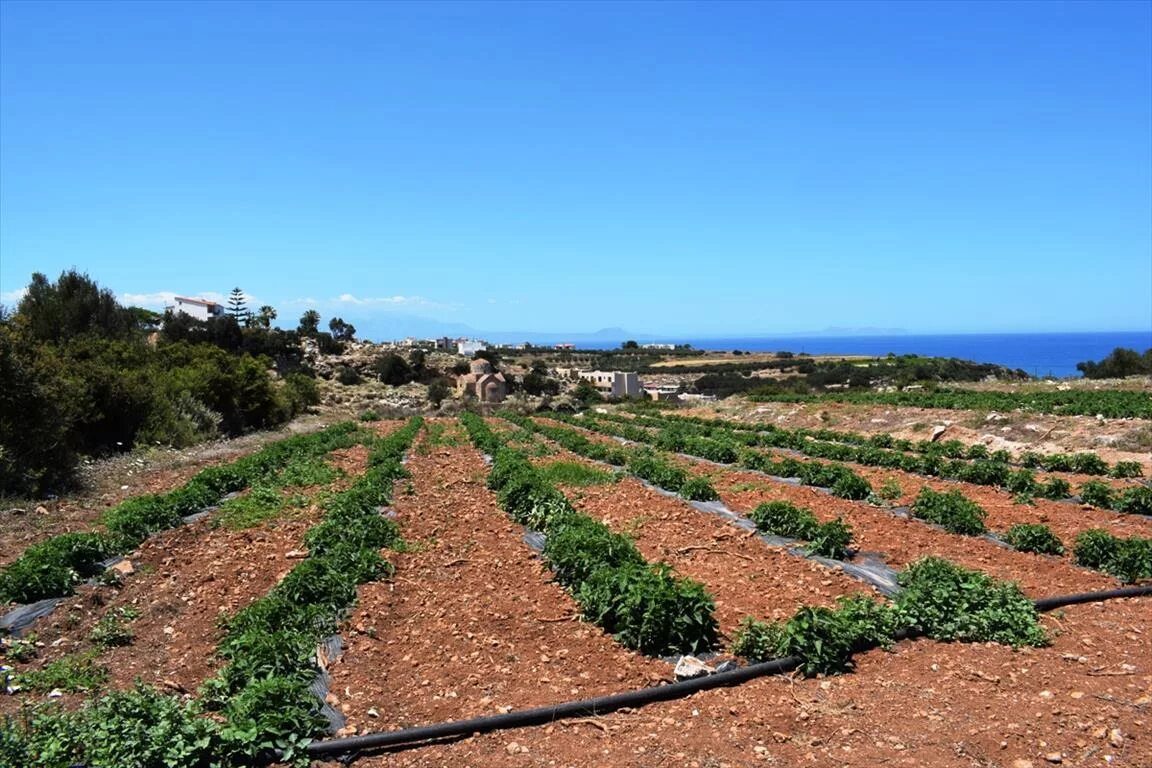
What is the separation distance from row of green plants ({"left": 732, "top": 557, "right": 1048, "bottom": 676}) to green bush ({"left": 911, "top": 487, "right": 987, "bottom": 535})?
121 inches

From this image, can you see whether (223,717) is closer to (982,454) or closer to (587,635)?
(587,635)

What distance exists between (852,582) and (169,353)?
1237 inches

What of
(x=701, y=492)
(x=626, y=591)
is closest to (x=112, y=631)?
(x=626, y=591)

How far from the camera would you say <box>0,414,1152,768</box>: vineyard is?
184 inches

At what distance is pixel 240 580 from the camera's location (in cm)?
843

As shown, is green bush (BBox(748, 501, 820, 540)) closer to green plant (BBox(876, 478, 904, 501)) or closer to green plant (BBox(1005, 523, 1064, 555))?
green plant (BBox(1005, 523, 1064, 555))

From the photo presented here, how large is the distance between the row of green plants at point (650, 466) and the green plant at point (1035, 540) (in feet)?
15.0

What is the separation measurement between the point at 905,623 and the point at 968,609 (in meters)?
0.72

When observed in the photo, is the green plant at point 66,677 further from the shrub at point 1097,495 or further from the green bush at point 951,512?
the shrub at point 1097,495

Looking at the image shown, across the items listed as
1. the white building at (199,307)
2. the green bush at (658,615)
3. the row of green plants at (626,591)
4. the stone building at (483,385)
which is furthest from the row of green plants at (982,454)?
the white building at (199,307)

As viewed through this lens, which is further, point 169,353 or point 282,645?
point 169,353

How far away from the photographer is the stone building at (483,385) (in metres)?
58.2

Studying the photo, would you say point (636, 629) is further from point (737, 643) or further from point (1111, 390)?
point (1111, 390)

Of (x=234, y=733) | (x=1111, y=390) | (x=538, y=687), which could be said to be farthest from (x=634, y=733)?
(x=1111, y=390)
